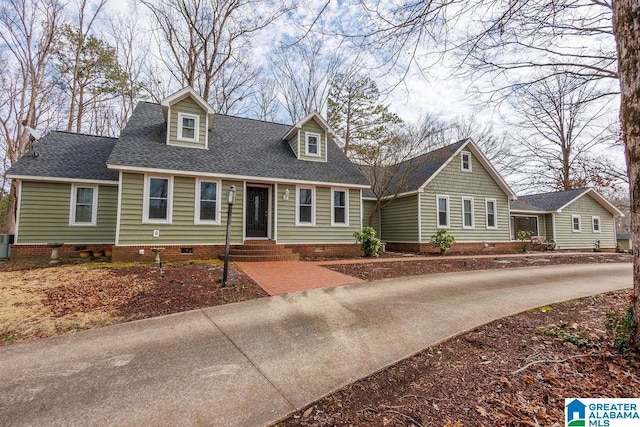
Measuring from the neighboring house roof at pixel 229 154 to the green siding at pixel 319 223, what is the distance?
66cm

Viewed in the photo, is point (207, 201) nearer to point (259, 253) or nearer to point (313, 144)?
point (259, 253)

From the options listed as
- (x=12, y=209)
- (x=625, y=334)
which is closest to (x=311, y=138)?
(x=625, y=334)

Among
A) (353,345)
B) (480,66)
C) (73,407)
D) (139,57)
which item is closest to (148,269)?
(73,407)

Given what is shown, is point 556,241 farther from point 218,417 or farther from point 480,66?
point 218,417

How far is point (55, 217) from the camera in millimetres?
10305

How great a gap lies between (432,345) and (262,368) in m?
2.13

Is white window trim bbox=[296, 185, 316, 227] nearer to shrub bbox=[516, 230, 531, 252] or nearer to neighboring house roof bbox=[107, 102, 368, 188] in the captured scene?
neighboring house roof bbox=[107, 102, 368, 188]

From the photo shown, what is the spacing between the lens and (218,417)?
88.8 inches

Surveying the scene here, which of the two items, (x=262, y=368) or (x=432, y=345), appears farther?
(x=432, y=345)

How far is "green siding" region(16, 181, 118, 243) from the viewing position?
998 centimetres

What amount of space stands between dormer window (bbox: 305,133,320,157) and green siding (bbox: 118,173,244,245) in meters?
3.86

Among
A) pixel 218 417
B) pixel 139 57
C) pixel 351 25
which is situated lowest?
pixel 218 417

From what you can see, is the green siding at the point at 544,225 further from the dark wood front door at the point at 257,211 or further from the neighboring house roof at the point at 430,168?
the dark wood front door at the point at 257,211

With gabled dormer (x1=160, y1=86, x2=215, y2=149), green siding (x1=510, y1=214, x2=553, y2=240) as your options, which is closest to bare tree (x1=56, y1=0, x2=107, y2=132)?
gabled dormer (x1=160, y1=86, x2=215, y2=149)
